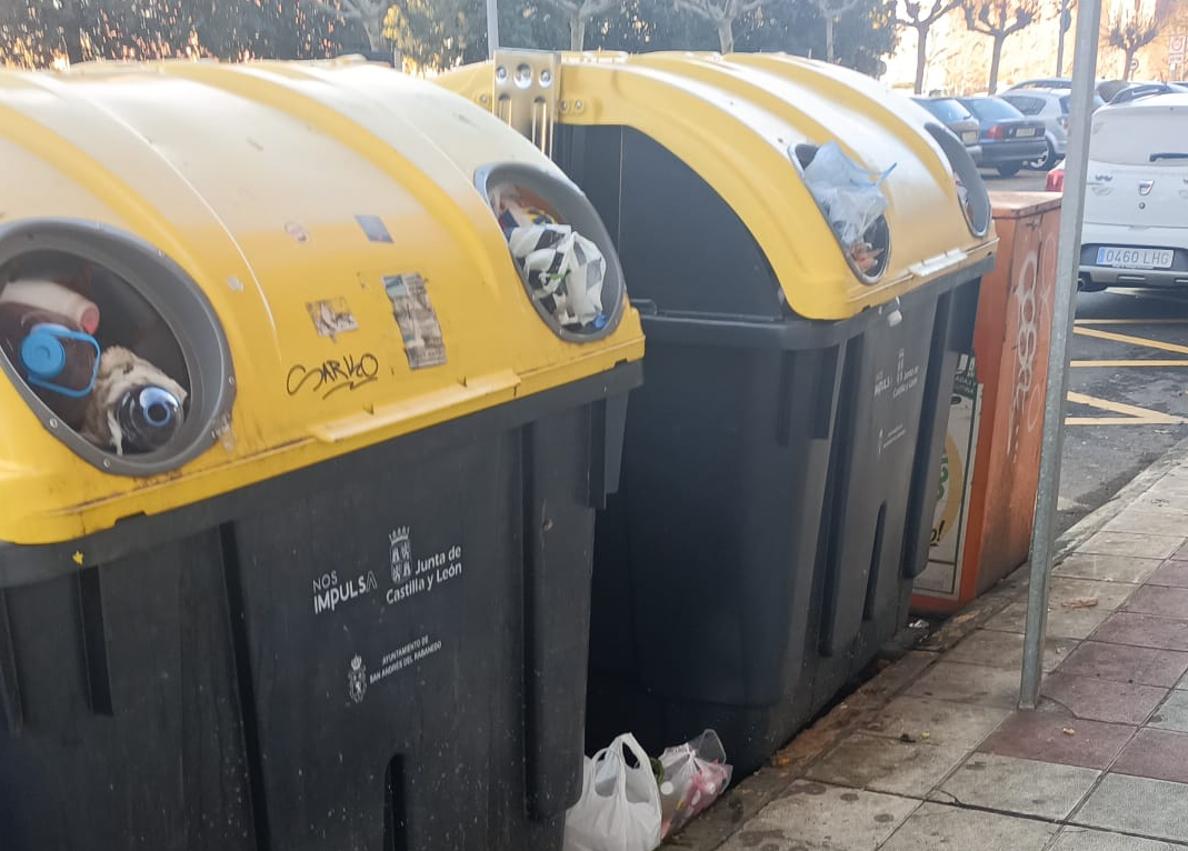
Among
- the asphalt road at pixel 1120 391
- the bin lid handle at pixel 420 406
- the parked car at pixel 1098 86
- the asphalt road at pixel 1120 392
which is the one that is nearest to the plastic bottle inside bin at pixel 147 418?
the bin lid handle at pixel 420 406

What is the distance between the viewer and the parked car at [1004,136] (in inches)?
949

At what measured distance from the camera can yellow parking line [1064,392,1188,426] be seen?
757 cm

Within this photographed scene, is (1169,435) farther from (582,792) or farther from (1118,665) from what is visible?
(582,792)

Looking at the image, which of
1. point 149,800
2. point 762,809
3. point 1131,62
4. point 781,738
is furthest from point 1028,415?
point 1131,62

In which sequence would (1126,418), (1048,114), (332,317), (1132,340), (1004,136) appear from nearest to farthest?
(332,317), (1126,418), (1132,340), (1004,136), (1048,114)

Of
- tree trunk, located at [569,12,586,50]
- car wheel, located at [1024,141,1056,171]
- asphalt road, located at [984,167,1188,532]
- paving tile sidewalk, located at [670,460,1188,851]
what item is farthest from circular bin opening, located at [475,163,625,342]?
car wheel, located at [1024,141,1056,171]

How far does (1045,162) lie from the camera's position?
25.4 meters

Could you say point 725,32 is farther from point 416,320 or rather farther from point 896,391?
point 416,320

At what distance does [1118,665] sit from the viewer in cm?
390

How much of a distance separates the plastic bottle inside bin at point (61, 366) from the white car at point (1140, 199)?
948 centimetres

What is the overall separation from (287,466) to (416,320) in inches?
15.0

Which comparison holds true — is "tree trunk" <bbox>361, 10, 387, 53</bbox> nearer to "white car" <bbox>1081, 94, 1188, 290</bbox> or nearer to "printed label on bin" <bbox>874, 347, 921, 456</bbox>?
"white car" <bbox>1081, 94, 1188, 290</bbox>

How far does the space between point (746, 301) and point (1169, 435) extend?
503cm

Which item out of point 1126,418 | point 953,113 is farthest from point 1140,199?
point 953,113
